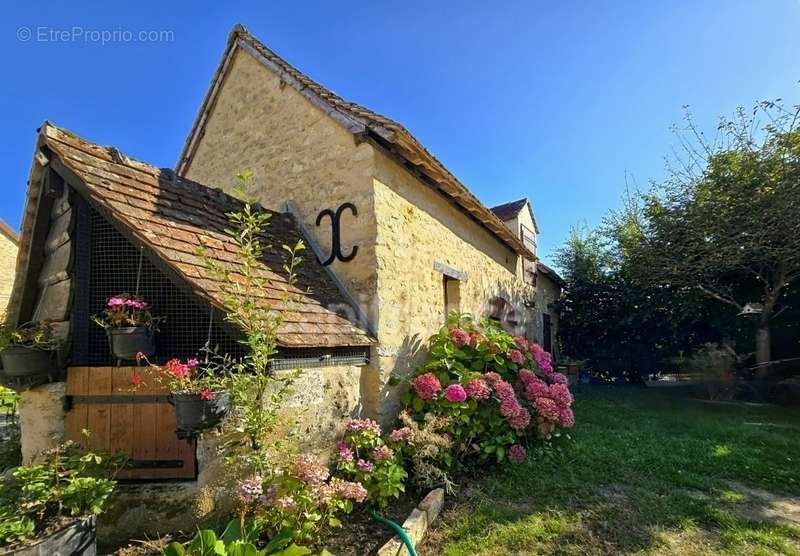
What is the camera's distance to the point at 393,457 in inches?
176

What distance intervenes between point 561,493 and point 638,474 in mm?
1321

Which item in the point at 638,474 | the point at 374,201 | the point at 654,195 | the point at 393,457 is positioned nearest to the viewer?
the point at 393,457

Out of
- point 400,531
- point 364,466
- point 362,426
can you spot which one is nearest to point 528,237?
point 362,426

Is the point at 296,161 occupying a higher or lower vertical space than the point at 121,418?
higher

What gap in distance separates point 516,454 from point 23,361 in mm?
5335

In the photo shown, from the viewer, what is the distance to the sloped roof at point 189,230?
3.72m

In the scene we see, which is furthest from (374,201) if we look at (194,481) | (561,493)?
(561,493)

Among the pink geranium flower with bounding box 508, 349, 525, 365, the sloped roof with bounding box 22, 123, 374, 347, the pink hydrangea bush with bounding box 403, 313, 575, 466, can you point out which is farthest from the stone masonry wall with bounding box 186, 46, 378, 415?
the pink geranium flower with bounding box 508, 349, 525, 365

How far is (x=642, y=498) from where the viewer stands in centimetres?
436

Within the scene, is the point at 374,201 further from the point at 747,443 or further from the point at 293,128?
the point at 747,443

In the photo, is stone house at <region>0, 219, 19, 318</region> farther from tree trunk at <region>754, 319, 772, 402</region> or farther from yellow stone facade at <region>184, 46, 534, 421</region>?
tree trunk at <region>754, 319, 772, 402</region>

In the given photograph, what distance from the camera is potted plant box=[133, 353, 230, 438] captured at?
3027 millimetres

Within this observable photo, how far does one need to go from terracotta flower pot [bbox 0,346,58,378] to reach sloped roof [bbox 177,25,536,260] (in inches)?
172

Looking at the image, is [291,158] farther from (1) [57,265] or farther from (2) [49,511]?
(2) [49,511]
